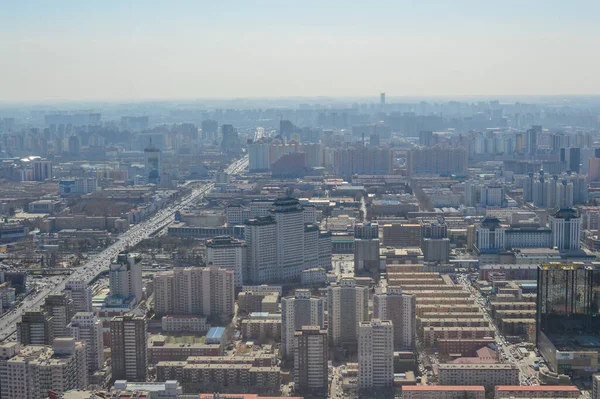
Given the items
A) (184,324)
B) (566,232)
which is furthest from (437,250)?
(184,324)

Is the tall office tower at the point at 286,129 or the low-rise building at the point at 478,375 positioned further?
the tall office tower at the point at 286,129

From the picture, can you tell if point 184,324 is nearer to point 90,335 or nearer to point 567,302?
point 90,335

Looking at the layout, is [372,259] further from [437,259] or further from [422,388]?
[422,388]

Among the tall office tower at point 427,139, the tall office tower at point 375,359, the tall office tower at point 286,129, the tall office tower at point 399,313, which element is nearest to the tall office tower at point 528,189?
the tall office tower at point 427,139

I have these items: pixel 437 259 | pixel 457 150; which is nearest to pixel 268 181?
pixel 457 150

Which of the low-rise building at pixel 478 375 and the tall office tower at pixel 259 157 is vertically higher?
the tall office tower at pixel 259 157

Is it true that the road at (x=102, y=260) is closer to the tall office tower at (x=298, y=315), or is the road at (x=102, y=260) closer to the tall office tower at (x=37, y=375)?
the tall office tower at (x=37, y=375)

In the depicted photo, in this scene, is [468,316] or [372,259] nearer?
[468,316]
